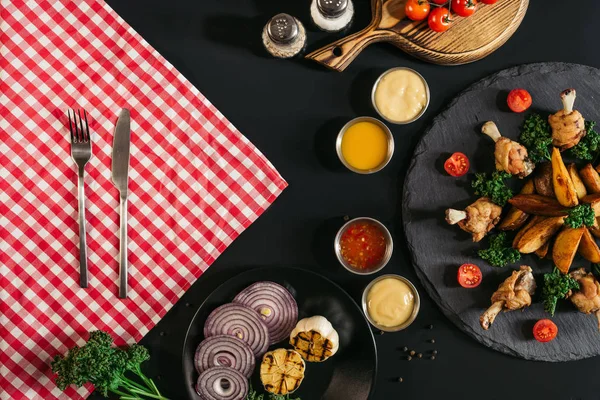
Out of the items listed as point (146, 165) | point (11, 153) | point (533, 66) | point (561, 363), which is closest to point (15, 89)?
point (11, 153)

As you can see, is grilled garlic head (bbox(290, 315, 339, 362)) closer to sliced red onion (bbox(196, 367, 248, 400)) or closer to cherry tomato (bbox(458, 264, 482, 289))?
sliced red onion (bbox(196, 367, 248, 400))

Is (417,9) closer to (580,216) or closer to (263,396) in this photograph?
(580,216)

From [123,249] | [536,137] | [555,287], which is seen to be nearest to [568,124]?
[536,137]

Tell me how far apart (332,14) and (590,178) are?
1.82m

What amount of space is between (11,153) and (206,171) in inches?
46.5

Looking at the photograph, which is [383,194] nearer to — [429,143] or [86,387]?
[429,143]

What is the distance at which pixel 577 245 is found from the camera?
350 cm

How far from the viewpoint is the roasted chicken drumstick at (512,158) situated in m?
3.55

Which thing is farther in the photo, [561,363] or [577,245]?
[561,363]

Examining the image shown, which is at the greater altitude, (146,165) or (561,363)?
(146,165)

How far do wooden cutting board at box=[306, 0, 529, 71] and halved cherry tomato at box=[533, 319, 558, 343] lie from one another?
1.69m

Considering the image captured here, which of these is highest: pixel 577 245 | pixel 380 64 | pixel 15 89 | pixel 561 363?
pixel 15 89

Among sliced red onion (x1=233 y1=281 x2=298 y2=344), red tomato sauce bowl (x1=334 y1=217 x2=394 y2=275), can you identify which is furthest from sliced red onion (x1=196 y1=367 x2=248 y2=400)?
red tomato sauce bowl (x1=334 y1=217 x2=394 y2=275)

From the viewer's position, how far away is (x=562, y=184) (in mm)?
3451
